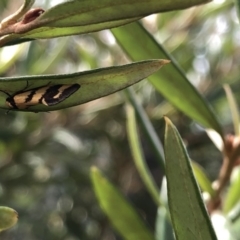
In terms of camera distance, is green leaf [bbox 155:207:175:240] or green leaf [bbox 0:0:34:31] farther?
green leaf [bbox 155:207:175:240]

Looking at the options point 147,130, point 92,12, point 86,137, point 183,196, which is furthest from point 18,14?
point 86,137

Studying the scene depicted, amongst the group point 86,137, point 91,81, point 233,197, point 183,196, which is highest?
point 91,81

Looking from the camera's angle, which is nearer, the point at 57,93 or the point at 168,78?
the point at 57,93

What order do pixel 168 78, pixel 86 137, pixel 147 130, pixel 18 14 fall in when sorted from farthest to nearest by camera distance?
pixel 86 137 → pixel 147 130 → pixel 168 78 → pixel 18 14

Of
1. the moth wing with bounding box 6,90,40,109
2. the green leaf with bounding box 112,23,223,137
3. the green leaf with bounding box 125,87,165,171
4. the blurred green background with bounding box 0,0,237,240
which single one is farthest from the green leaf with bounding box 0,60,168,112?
the blurred green background with bounding box 0,0,237,240

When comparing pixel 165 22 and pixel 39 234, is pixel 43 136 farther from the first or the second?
pixel 165 22

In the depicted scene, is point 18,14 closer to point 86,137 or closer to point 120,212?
point 120,212

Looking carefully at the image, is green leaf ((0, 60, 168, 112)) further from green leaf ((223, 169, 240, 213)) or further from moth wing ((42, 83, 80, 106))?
green leaf ((223, 169, 240, 213))

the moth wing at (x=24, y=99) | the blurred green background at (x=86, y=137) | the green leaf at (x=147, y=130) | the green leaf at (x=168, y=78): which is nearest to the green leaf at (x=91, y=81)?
the moth wing at (x=24, y=99)
